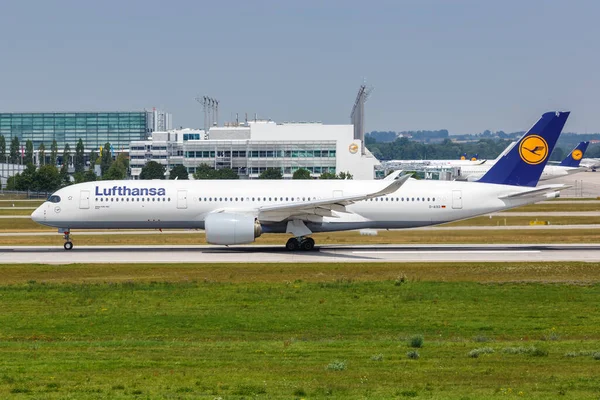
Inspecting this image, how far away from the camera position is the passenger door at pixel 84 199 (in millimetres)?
44469

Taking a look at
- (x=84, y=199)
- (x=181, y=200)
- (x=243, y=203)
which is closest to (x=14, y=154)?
(x=84, y=199)

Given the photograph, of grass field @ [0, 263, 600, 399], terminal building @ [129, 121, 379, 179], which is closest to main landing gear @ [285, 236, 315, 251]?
grass field @ [0, 263, 600, 399]

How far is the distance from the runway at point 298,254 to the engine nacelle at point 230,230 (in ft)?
2.71

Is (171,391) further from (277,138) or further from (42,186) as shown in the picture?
(277,138)

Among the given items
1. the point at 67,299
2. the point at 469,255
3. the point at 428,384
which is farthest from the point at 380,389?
the point at 469,255

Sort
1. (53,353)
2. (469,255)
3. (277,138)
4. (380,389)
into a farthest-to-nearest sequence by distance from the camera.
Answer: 1. (277,138)
2. (469,255)
3. (53,353)
4. (380,389)

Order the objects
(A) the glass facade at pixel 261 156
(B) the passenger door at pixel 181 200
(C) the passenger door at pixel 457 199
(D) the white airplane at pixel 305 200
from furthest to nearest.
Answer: (A) the glass facade at pixel 261 156, (C) the passenger door at pixel 457 199, (B) the passenger door at pixel 181 200, (D) the white airplane at pixel 305 200

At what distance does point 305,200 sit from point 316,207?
9.65 feet

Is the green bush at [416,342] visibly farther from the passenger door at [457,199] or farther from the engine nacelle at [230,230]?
the passenger door at [457,199]

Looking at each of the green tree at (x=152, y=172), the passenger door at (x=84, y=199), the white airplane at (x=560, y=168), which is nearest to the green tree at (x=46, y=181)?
the green tree at (x=152, y=172)

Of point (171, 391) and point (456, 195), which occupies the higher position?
point (456, 195)

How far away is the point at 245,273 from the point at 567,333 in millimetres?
15619

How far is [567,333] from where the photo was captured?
72.2 ft

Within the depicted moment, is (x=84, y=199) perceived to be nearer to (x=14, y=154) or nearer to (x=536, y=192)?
(x=536, y=192)
